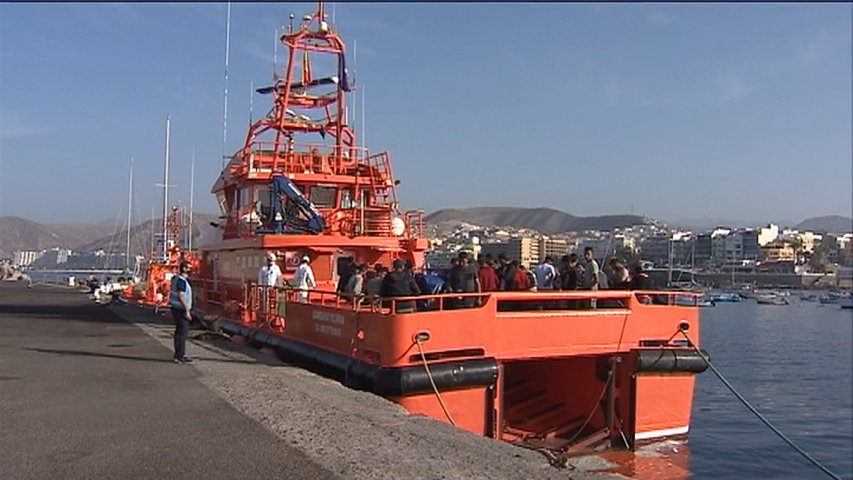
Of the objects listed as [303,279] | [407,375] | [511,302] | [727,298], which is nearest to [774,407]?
[511,302]

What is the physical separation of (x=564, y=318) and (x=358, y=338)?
3007 millimetres

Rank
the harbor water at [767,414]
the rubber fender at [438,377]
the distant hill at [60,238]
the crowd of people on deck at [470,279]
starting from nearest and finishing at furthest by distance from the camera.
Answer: the rubber fender at [438,377]
the crowd of people on deck at [470,279]
the harbor water at [767,414]
the distant hill at [60,238]

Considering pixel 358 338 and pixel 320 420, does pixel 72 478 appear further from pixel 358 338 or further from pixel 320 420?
pixel 358 338

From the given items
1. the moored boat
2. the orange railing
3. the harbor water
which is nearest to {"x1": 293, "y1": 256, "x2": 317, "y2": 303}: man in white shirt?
the orange railing

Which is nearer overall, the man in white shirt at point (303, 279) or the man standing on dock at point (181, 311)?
the man standing on dock at point (181, 311)

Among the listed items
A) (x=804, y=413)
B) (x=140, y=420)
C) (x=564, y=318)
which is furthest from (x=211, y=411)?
(x=804, y=413)

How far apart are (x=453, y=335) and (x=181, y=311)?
174 inches

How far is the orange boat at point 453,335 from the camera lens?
37.4 ft

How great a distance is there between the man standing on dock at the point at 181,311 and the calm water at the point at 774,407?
8.42 metres

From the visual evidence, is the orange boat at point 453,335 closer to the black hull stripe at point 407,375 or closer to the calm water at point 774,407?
the black hull stripe at point 407,375

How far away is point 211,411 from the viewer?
893cm

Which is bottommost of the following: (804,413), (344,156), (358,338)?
(804,413)

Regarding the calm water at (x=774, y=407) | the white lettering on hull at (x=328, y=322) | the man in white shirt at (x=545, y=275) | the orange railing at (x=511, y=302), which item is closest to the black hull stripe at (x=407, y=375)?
the white lettering on hull at (x=328, y=322)

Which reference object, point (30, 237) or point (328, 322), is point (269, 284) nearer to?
point (328, 322)
